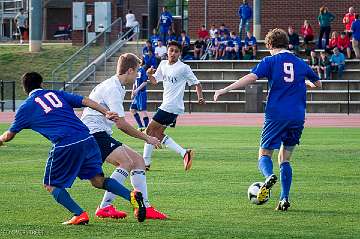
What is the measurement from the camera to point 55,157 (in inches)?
457

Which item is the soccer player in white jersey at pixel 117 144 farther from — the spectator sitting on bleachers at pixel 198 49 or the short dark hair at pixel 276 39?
the spectator sitting on bleachers at pixel 198 49

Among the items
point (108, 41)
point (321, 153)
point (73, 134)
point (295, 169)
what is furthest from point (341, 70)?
point (73, 134)

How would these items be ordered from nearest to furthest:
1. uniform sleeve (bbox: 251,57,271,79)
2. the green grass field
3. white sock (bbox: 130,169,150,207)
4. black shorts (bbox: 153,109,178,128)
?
the green grass field
white sock (bbox: 130,169,150,207)
uniform sleeve (bbox: 251,57,271,79)
black shorts (bbox: 153,109,178,128)

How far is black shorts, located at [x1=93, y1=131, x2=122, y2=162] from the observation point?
41.1ft

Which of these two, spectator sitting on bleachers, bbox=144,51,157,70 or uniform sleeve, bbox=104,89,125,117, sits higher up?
uniform sleeve, bbox=104,89,125,117

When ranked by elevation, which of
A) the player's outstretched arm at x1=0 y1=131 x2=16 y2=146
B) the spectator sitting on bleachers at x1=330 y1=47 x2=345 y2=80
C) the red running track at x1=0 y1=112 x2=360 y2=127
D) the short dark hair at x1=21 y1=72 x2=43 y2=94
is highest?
the short dark hair at x1=21 y1=72 x2=43 y2=94

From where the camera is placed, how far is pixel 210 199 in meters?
14.4

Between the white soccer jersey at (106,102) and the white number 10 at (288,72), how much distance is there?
2130 millimetres

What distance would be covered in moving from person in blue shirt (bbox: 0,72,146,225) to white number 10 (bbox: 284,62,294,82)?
264 cm

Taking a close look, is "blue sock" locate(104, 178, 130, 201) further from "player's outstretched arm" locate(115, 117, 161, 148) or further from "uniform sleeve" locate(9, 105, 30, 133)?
"uniform sleeve" locate(9, 105, 30, 133)

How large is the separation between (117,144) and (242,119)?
82.3 ft

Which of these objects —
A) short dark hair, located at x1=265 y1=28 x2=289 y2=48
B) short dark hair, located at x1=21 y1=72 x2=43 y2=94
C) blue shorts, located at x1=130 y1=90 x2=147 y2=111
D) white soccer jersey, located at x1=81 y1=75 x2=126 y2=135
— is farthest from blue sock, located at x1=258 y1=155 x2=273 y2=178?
blue shorts, located at x1=130 y1=90 x2=147 y2=111

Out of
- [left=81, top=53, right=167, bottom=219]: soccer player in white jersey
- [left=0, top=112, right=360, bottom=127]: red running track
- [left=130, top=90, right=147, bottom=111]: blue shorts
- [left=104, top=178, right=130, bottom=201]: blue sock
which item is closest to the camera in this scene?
[left=104, top=178, right=130, bottom=201]: blue sock

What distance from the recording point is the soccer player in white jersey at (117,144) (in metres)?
12.4
